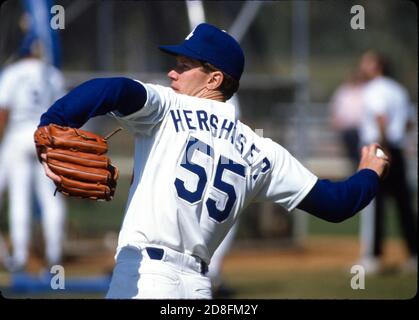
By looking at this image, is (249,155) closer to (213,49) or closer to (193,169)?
(193,169)

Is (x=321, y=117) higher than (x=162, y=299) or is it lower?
higher

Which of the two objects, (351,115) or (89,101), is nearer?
(89,101)

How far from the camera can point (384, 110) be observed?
8.55 m

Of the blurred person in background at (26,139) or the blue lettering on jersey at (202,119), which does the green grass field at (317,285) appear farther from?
the blue lettering on jersey at (202,119)

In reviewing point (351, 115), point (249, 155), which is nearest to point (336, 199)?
point (249, 155)

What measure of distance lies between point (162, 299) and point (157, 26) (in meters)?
7.25

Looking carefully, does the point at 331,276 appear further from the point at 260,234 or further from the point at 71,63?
the point at 71,63

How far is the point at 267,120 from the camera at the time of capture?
32.2 feet

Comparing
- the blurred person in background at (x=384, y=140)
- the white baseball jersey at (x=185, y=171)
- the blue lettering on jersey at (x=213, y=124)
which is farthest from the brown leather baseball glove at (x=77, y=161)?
the blurred person in background at (x=384, y=140)

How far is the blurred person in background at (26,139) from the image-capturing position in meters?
7.46

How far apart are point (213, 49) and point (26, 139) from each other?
444 cm

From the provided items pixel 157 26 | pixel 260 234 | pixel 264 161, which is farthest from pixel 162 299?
pixel 157 26

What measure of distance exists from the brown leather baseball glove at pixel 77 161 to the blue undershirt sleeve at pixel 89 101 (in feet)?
0.12
